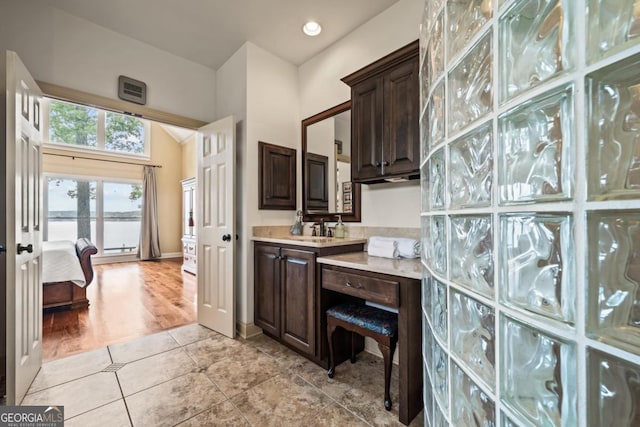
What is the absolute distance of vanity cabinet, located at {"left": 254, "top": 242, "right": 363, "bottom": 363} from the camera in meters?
2.04

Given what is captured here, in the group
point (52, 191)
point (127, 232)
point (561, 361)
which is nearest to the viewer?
point (561, 361)

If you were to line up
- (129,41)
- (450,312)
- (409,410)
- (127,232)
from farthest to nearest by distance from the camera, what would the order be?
(127,232) → (129,41) → (409,410) → (450,312)

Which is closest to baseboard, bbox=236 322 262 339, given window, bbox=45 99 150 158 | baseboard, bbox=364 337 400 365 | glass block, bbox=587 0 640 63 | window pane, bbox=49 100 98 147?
baseboard, bbox=364 337 400 365

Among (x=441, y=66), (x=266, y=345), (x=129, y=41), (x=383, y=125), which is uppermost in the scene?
(x=129, y=41)

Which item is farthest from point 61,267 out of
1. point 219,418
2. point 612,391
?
point 612,391

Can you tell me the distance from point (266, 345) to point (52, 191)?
22.1ft

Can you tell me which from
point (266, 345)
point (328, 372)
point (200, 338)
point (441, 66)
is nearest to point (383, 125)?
point (441, 66)

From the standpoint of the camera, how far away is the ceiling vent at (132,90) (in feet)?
8.24

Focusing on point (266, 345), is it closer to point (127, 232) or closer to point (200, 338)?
point (200, 338)

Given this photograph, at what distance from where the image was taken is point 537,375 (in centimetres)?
49

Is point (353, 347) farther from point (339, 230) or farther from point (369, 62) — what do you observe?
point (369, 62)

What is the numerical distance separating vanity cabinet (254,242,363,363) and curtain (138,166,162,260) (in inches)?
223

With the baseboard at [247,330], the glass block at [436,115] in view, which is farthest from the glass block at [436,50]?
the baseboard at [247,330]

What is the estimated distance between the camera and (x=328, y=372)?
1.96 m
